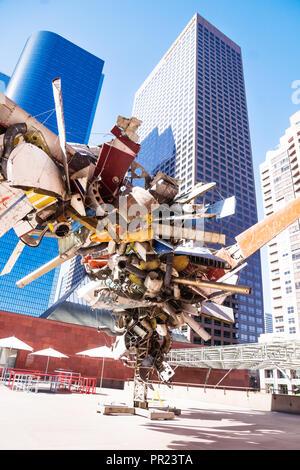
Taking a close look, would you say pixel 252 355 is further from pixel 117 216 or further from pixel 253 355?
pixel 117 216

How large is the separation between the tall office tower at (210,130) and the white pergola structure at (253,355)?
58438mm

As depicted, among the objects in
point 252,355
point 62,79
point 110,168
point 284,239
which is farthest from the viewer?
point 62,79

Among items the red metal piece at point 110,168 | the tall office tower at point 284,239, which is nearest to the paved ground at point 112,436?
the red metal piece at point 110,168

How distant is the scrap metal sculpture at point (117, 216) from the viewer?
19.7ft

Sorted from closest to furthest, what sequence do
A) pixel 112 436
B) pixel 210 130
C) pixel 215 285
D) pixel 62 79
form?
pixel 112 436, pixel 215 285, pixel 210 130, pixel 62 79

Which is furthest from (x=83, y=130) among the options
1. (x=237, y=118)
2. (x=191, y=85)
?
(x=237, y=118)

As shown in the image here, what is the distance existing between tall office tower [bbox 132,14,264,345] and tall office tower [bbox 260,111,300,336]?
1580 centimetres

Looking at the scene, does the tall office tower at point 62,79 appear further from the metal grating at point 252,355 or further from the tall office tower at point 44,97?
the metal grating at point 252,355

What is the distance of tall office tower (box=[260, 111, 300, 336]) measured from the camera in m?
79.1

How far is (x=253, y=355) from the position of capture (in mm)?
23375

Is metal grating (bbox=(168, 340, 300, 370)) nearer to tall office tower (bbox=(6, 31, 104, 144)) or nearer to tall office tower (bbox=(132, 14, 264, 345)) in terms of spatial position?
tall office tower (bbox=(132, 14, 264, 345))

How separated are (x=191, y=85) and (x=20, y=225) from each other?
14116 cm

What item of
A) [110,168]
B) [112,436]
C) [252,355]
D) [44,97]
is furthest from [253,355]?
[44,97]

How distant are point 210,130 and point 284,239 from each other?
190 ft
